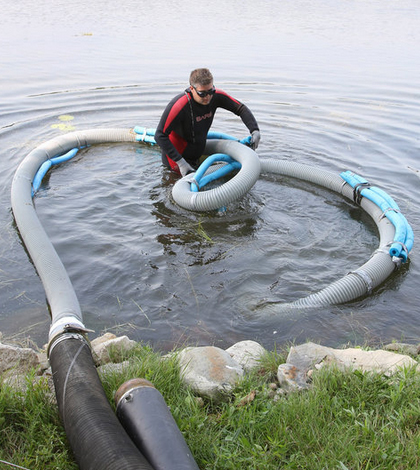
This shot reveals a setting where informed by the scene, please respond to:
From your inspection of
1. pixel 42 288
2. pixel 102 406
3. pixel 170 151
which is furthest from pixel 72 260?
pixel 102 406

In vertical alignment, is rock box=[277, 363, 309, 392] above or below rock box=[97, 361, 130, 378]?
below

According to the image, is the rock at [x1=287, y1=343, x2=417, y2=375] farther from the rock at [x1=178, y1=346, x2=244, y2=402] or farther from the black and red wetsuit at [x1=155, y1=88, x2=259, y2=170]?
the black and red wetsuit at [x1=155, y1=88, x2=259, y2=170]

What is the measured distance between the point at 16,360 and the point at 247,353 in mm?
1582

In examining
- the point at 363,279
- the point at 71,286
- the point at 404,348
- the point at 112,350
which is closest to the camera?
the point at 112,350

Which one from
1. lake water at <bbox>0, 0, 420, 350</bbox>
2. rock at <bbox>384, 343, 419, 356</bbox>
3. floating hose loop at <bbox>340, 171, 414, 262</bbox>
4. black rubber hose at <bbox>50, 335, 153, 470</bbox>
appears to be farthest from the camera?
floating hose loop at <bbox>340, 171, 414, 262</bbox>

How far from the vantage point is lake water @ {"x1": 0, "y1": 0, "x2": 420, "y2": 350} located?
4.25m

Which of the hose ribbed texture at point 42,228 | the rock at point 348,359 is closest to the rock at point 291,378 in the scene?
the rock at point 348,359

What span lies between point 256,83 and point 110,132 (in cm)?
506

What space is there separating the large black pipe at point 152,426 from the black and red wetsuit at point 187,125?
444 cm

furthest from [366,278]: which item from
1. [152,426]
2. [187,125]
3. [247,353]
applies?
[187,125]

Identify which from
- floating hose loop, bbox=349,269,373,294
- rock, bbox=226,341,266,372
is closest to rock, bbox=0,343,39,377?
rock, bbox=226,341,266,372

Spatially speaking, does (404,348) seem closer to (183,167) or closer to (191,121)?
(183,167)

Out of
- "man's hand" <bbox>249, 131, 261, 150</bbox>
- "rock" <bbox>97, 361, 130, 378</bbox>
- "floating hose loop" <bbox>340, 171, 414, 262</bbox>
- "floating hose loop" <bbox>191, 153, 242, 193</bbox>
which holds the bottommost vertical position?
"rock" <bbox>97, 361, 130, 378</bbox>

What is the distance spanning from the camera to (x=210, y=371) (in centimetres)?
298
